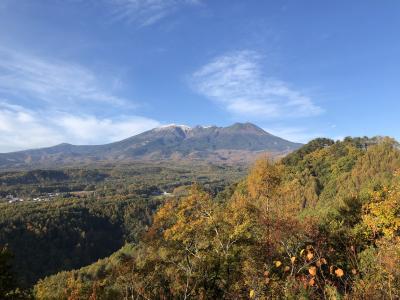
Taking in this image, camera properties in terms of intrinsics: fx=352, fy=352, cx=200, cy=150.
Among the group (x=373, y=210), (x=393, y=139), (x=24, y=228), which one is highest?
(x=393, y=139)

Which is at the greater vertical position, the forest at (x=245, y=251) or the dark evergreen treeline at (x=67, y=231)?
the forest at (x=245, y=251)

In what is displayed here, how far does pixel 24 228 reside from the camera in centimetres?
10181

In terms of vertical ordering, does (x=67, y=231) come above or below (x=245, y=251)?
below

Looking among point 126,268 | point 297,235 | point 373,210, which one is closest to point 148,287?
point 126,268

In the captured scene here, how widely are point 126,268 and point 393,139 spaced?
3220 inches

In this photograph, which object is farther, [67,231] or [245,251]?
[67,231]

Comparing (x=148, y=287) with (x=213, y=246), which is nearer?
(x=148, y=287)

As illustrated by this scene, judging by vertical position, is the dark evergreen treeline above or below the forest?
below

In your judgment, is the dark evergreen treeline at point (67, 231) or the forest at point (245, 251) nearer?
the forest at point (245, 251)

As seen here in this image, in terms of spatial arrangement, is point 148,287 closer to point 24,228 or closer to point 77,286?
point 77,286

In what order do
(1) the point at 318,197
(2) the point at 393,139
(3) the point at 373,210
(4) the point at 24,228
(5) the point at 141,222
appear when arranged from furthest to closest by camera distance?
(5) the point at 141,222 → (4) the point at 24,228 → (2) the point at 393,139 → (1) the point at 318,197 → (3) the point at 373,210

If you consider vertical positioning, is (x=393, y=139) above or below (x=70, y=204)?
above

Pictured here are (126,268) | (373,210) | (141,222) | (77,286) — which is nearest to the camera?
(126,268)

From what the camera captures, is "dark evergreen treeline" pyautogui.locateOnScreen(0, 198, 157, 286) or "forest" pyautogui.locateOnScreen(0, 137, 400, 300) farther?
"dark evergreen treeline" pyautogui.locateOnScreen(0, 198, 157, 286)
